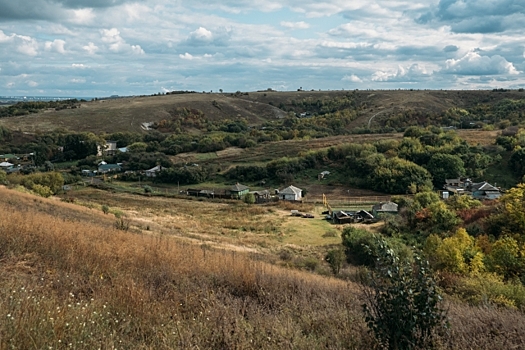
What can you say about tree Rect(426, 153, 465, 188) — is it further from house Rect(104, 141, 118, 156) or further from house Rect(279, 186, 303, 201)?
house Rect(104, 141, 118, 156)

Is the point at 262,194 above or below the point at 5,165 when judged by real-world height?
below

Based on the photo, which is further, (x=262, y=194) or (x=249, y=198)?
(x=262, y=194)

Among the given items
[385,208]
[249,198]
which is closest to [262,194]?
[249,198]

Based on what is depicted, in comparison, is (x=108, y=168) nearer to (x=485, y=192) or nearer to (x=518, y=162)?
(x=485, y=192)

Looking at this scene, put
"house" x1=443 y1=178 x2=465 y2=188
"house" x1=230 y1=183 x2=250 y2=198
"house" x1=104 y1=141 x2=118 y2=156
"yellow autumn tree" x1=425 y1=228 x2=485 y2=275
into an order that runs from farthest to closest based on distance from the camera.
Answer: "house" x1=104 y1=141 x2=118 y2=156, "house" x1=443 y1=178 x2=465 y2=188, "house" x1=230 y1=183 x2=250 y2=198, "yellow autumn tree" x1=425 y1=228 x2=485 y2=275


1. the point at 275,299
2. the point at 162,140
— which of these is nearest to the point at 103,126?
the point at 162,140

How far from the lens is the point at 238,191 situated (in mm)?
52938

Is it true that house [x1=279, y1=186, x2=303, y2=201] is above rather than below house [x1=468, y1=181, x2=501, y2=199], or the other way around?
below

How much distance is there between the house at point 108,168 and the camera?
65981mm

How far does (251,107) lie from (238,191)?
75.2 meters

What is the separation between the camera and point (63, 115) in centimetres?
9831

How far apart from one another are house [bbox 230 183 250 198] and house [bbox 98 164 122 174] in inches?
907

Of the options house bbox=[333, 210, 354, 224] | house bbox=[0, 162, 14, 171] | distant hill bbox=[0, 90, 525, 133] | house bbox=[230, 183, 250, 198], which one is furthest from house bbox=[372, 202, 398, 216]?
distant hill bbox=[0, 90, 525, 133]

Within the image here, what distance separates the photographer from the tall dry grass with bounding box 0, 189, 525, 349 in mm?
3980
